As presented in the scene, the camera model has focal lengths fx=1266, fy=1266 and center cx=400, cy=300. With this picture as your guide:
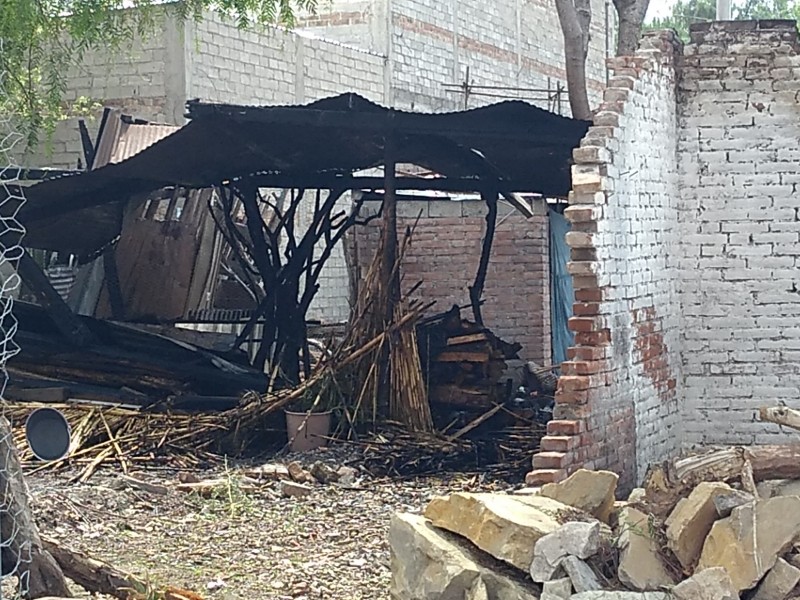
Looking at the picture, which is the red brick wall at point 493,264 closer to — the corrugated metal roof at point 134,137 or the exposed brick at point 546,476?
the corrugated metal roof at point 134,137

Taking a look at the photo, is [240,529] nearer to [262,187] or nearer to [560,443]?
[560,443]

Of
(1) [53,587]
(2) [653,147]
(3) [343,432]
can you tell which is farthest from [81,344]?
(1) [53,587]

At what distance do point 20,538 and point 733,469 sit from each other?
3.23 meters

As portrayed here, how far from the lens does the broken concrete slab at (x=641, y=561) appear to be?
5320 mm

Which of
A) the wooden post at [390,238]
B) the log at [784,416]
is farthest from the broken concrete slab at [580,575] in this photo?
the wooden post at [390,238]

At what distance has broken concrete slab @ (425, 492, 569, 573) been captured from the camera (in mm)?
5477

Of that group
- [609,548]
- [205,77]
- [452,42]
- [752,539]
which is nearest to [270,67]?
[205,77]

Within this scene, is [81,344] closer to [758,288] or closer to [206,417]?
[206,417]

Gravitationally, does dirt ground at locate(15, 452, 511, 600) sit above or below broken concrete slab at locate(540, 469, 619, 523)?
below

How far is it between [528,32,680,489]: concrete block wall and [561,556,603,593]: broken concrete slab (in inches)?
65.4

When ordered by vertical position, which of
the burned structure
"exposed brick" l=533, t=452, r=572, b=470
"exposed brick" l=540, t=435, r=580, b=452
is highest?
the burned structure

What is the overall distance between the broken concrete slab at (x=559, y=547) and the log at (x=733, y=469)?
606 mm

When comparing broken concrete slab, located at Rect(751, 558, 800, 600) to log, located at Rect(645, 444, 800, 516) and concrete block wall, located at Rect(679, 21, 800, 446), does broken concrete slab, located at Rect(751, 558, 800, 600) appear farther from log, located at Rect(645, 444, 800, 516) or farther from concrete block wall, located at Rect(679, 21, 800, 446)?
concrete block wall, located at Rect(679, 21, 800, 446)

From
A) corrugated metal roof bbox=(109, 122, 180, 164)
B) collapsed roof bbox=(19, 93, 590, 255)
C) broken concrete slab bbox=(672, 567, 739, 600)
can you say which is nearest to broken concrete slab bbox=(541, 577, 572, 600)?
broken concrete slab bbox=(672, 567, 739, 600)
